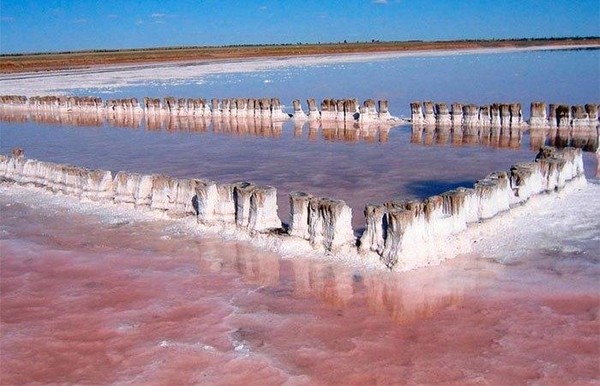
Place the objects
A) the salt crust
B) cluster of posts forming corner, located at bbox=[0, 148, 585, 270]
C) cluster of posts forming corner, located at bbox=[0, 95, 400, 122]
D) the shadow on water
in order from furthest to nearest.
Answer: cluster of posts forming corner, located at bbox=[0, 95, 400, 122]
the shadow on water
the salt crust
cluster of posts forming corner, located at bbox=[0, 148, 585, 270]

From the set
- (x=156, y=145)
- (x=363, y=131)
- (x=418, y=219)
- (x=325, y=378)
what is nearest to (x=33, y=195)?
(x=156, y=145)

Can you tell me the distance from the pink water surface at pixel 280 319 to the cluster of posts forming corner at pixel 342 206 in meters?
0.35

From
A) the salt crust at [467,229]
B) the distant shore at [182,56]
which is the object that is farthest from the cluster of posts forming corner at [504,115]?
the distant shore at [182,56]

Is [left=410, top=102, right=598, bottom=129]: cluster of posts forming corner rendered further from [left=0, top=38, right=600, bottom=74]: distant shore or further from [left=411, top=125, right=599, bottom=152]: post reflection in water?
[left=0, top=38, right=600, bottom=74]: distant shore

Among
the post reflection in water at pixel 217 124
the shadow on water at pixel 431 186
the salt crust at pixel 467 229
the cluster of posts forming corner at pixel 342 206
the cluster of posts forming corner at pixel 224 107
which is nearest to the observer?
the cluster of posts forming corner at pixel 342 206

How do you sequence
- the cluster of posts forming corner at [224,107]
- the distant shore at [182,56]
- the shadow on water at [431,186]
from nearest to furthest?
the shadow on water at [431,186], the cluster of posts forming corner at [224,107], the distant shore at [182,56]

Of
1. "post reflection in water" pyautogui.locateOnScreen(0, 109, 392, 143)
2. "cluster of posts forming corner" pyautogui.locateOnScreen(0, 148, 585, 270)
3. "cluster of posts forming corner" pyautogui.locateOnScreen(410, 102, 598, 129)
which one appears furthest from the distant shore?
"cluster of posts forming corner" pyautogui.locateOnScreen(0, 148, 585, 270)

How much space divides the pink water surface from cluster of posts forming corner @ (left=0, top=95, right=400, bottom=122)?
11.4 metres

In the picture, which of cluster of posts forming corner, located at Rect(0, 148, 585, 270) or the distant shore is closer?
cluster of posts forming corner, located at Rect(0, 148, 585, 270)

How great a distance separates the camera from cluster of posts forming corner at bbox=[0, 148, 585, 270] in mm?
5945

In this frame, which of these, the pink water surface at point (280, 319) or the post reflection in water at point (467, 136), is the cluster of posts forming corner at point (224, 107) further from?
the pink water surface at point (280, 319)

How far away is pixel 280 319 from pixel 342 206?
1.67 meters

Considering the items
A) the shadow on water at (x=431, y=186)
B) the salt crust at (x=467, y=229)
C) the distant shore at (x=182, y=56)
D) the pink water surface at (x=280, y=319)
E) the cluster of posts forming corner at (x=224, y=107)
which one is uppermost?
the distant shore at (x=182, y=56)

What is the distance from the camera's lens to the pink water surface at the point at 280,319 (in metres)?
4.14
